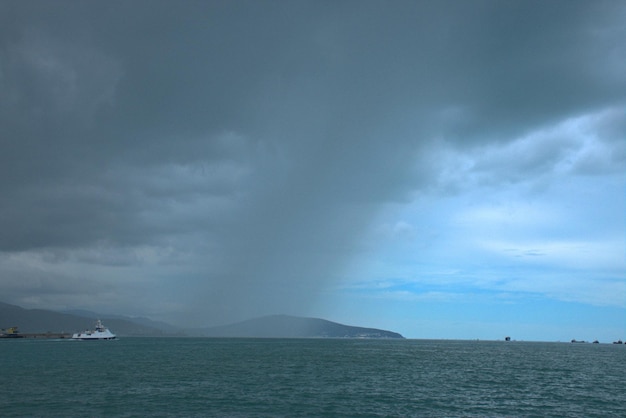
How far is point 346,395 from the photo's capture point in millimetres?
59562

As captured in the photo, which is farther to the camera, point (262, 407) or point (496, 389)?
point (496, 389)

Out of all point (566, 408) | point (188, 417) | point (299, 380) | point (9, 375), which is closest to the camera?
point (188, 417)

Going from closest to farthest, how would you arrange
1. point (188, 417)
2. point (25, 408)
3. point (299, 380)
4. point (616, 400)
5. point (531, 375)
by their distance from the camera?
point (188, 417)
point (25, 408)
point (616, 400)
point (299, 380)
point (531, 375)

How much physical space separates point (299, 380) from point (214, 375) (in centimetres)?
1557

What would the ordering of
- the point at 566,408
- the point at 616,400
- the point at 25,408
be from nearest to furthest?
1. the point at 25,408
2. the point at 566,408
3. the point at 616,400

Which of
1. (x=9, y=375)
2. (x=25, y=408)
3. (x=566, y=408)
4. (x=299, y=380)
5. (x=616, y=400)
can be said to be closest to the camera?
(x=25, y=408)

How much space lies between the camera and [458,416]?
4797cm

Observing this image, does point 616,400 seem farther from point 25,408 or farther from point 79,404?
point 25,408

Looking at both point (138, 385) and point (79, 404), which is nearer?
point (79, 404)

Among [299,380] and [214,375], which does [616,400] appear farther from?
[214,375]

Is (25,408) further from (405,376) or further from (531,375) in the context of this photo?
(531,375)

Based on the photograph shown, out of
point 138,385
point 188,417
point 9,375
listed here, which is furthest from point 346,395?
point 9,375

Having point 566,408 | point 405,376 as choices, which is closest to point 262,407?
point 566,408

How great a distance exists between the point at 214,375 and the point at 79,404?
3128cm
